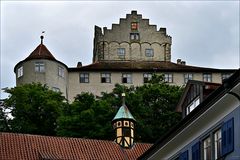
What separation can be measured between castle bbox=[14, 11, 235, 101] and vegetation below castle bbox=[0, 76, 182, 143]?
11610 mm

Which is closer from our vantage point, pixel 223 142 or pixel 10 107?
pixel 223 142

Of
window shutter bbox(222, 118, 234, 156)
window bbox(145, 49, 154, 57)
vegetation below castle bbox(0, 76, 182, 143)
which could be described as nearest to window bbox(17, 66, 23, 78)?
vegetation below castle bbox(0, 76, 182, 143)

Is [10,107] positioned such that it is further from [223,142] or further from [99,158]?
[223,142]

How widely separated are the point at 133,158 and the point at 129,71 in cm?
5129

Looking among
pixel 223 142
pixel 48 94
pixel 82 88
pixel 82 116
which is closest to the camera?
pixel 223 142

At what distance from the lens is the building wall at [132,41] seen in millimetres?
117688

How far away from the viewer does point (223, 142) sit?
28453mm

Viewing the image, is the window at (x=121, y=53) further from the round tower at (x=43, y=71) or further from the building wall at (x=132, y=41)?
the round tower at (x=43, y=71)

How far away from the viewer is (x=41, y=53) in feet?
345

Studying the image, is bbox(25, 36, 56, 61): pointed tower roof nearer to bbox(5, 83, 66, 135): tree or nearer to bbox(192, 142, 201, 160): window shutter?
bbox(5, 83, 66, 135): tree

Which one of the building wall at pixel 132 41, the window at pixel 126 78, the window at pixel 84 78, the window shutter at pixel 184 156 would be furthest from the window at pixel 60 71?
the window shutter at pixel 184 156

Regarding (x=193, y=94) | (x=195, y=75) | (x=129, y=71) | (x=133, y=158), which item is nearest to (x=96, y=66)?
(x=129, y=71)

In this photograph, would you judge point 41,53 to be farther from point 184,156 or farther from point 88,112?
point 184,156

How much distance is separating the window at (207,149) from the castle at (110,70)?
7051cm
